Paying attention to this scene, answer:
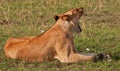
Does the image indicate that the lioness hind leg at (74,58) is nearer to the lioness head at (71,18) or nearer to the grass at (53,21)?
the grass at (53,21)

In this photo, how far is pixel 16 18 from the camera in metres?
11.5

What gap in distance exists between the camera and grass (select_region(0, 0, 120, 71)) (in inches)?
285

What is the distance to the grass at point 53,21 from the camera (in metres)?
7.25

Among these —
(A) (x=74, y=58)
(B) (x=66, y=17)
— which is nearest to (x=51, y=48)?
(A) (x=74, y=58)

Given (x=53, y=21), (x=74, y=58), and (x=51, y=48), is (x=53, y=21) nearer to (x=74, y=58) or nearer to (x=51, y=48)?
(x=51, y=48)

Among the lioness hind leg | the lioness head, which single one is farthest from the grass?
the lioness head

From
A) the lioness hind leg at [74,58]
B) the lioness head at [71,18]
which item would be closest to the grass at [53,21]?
the lioness hind leg at [74,58]

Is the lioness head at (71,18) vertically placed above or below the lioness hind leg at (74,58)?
above

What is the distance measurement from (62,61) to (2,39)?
2.25 metres

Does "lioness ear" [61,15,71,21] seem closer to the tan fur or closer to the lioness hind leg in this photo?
the tan fur

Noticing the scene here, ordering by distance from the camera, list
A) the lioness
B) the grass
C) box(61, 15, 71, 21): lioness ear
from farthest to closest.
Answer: box(61, 15, 71, 21): lioness ear, the lioness, the grass

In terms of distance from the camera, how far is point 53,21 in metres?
11.3

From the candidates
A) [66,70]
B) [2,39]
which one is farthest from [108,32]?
[66,70]

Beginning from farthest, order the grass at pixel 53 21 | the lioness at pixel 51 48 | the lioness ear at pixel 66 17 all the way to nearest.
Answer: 1. the lioness ear at pixel 66 17
2. the lioness at pixel 51 48
3. the grass at pixel 53 21
